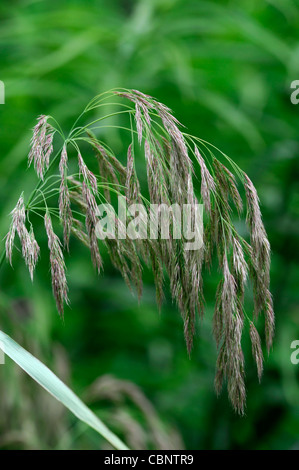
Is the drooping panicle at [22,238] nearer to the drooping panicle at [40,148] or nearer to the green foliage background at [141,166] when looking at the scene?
the drooping panicle at [40,148]

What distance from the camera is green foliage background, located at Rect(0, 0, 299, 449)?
1.21m

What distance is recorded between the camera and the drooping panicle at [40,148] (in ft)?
1.44

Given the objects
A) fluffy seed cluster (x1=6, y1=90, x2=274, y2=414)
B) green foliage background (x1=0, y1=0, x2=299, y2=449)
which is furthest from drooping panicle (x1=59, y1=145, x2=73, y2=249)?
green foliage background (x1=0, y1=0, x2=299, y2=449)

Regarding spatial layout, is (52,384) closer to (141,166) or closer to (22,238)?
(22,238)

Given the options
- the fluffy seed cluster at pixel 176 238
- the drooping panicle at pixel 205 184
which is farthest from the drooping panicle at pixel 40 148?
the drooping panicle at pixel 205 184

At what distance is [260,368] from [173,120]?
203 mm

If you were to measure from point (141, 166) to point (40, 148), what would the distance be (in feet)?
2.77

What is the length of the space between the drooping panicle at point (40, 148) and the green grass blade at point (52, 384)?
0.42 ft

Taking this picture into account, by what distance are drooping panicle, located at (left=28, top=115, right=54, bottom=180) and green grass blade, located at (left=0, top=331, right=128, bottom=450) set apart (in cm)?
13

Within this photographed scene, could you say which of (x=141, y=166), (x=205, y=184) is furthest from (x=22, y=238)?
(x=141, y=166)

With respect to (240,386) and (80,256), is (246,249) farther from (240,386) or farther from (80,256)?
(80,256)

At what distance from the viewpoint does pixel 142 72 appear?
129 cm

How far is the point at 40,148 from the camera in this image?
0.45 m

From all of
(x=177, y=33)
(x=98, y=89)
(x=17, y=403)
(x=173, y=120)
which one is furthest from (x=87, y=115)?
(x=173, y=120)
